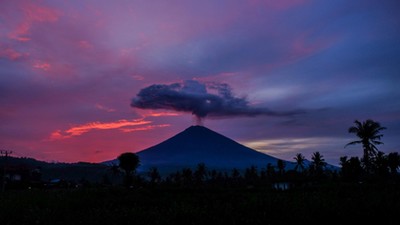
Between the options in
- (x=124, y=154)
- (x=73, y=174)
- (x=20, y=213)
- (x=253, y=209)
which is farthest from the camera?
(x=73, y=174)

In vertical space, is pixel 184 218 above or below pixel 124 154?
below

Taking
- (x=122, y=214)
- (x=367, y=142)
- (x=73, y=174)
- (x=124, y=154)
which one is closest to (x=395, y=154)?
(x=367, y=142)

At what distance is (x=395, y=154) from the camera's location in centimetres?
7719

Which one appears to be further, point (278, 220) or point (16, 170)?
point (16, 170)

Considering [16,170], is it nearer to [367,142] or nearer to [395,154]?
[367,142]

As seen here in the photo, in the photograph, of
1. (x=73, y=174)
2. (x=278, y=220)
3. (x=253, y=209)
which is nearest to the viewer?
(x=278, y=220)

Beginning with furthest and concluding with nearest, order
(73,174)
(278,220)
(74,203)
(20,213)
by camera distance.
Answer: (73,174), (74,203), (20,213), (278,220)

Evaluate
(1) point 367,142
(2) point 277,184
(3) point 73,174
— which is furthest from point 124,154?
(3) point 73,174

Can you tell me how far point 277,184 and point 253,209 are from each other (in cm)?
5249

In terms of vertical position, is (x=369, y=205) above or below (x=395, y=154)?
below

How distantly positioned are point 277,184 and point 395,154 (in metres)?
33.2

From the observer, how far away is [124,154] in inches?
3455

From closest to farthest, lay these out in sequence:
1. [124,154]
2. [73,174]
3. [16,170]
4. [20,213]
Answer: [20,213] → [16,170] → [124,154] → [73,174]

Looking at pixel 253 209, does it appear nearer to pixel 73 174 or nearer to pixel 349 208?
pixel 349 208
